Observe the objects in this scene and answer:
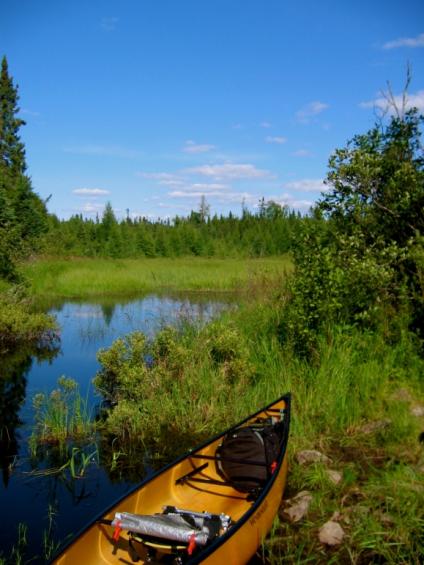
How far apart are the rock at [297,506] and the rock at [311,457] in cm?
53

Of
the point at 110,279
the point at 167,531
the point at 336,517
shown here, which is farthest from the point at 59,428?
the point at 110,279

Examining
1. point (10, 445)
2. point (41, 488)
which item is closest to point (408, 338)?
point (41, 488)

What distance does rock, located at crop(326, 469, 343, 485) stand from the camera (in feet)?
18.9

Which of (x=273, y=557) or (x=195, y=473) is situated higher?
(x=195, y=473)

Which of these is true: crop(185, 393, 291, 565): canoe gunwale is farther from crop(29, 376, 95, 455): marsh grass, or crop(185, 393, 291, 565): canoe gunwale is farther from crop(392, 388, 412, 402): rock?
crop(29, 376, 95, 455): marsh grass

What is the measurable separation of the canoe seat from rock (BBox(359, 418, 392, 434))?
8.99 ft

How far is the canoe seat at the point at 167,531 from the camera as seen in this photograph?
4.19 meters

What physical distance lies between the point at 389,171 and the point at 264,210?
71342 mm

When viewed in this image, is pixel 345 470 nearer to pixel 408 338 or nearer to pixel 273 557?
pixel 273 557

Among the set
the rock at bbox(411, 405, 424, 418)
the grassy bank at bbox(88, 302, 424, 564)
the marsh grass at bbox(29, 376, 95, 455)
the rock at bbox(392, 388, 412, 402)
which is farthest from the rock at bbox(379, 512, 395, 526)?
the marsh grass at bbox(29, 376, 95, 455)

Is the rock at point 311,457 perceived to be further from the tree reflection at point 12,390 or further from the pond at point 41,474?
the tree reflection at point 12,390

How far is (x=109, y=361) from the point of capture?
28.6 ft

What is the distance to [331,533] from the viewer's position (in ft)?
16.2

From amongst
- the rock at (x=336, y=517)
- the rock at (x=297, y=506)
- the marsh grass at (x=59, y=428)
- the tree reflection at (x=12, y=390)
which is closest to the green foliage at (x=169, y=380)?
the marsh grass at (x=59, y=428)
